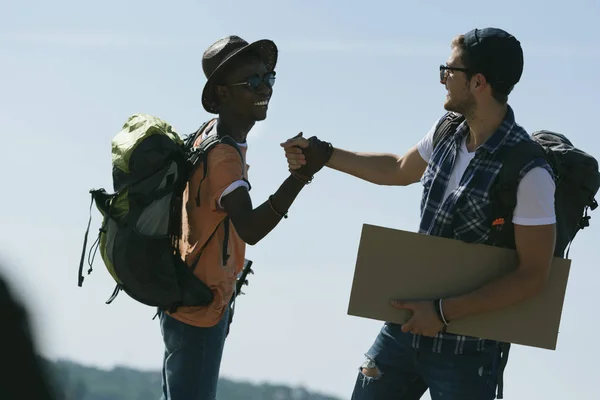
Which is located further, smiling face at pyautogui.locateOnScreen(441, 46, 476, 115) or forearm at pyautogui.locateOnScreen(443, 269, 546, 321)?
smiling face at pyautogui.locateOnScreen(441, 46, 476, 115)

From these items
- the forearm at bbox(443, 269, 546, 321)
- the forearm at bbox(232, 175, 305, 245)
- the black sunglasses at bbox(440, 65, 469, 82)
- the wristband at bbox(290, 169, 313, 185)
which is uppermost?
the black sunglasses at bbox(440, 65, 469, 82)

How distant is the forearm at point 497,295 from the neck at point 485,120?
59 cm

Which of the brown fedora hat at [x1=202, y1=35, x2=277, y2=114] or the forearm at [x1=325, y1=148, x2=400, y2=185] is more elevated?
the brown fedora hat at [x1=202, y1=35, x2=277, y2=114]

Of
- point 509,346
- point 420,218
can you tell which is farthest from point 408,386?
point 420,218

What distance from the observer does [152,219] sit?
439 cm

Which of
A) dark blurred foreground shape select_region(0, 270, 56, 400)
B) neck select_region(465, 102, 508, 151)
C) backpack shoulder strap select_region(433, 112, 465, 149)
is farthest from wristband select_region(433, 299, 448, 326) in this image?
dark blurred foreground shape select_region(0, 270, 56, 400)

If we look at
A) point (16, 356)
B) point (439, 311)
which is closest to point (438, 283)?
point (439, 311)

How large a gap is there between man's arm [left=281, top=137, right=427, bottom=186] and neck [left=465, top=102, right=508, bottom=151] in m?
0.52

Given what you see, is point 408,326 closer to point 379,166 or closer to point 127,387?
point 379,166

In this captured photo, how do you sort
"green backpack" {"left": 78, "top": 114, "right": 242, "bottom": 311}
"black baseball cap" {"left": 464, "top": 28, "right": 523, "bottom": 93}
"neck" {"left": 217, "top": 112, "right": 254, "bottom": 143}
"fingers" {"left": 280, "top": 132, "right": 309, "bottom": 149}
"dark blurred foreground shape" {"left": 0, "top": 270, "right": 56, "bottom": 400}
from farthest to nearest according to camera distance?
1. "neck" {"left": 217, "top": 112, "right": 254, "bottom": 143}
2. "green backpack" {"left": 78, "top": 114, "right": 242, "bottom": 311}
3. "fingers" {"left": 280, "top": 132, "right": 309, "bottom": 149}
4. "black baseball cap" {"left": 464, "top": 28, "right": 523, "bottom": 93}
5. "dark blurred foreground shape" {"left": 0, "top": 270, "right": 56, "bottom": 400}

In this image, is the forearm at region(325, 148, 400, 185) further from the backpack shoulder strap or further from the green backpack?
the green backpack

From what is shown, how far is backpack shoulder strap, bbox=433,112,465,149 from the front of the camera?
4.29 m

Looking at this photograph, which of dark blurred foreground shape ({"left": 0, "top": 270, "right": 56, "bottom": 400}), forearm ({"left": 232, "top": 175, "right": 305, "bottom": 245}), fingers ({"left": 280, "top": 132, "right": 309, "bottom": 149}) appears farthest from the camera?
fingers ({"left": 280, "top": 132, "right": 309, "bottom": 149})

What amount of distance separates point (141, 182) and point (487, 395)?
1824mm
